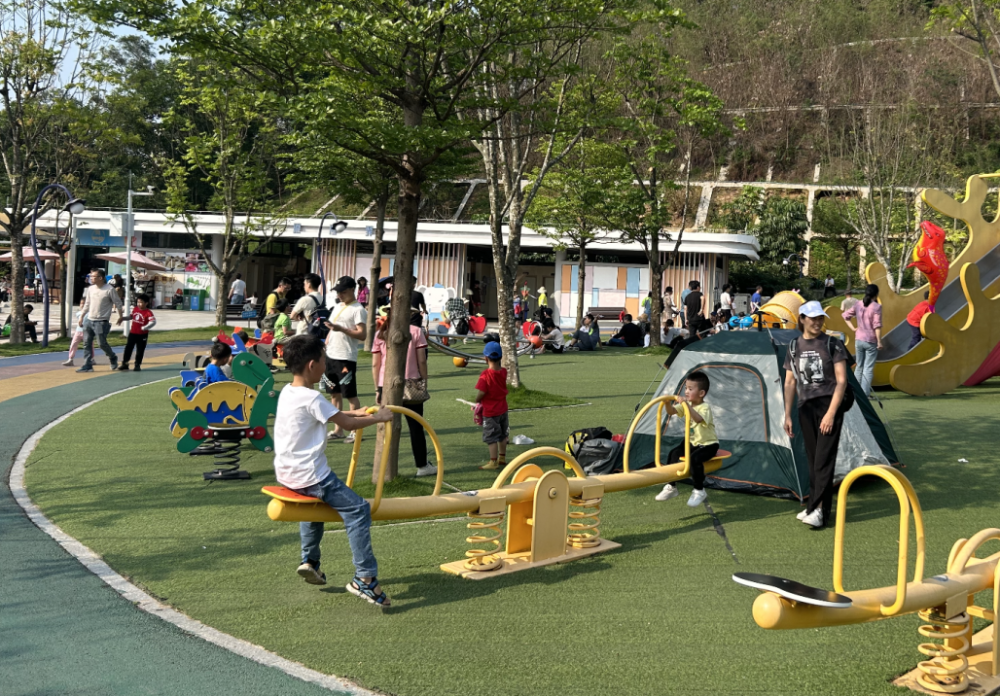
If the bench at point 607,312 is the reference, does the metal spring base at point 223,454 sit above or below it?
below

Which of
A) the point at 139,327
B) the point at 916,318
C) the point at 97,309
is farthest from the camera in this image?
the point at 916,318

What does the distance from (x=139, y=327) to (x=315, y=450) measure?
41.0ft

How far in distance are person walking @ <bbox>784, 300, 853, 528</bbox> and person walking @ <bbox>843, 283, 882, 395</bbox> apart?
7.91 metres

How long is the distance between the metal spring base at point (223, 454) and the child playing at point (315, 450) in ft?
12.2

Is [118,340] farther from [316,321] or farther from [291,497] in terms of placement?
[291,497]

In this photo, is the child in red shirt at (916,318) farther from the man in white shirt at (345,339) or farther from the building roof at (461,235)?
the building roof at (461,235)

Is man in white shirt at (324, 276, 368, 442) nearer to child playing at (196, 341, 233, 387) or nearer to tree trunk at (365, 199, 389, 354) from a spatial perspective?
child playing at (196, 341, 233, 387)

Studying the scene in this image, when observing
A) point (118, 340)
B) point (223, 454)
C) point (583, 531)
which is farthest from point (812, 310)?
point (118, 340)

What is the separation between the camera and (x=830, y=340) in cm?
748

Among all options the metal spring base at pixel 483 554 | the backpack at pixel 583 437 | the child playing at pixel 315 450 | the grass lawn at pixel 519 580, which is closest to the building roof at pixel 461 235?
the backpack at pixel 583 437

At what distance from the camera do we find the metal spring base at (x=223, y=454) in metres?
8.89

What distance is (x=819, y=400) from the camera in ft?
24.4

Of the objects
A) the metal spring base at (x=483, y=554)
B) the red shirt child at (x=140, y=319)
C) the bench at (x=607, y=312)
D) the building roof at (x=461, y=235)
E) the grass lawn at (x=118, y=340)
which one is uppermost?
the building roof at (x=461, y=235)

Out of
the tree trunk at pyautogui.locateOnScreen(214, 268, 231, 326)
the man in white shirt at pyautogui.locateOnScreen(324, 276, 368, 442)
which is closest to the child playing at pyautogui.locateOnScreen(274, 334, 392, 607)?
the man in white shirt at pyautogui.locateOnScreen(324, 276, 368, 442)
